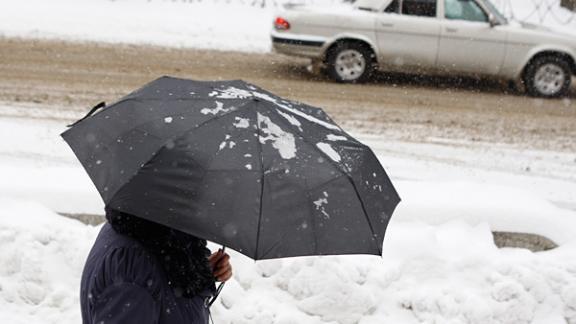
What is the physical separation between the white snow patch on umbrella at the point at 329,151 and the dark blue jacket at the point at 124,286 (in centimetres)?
64

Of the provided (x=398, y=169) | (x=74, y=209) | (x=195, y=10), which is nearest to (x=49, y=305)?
(x=74, y=209)

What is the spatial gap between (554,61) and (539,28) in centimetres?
58

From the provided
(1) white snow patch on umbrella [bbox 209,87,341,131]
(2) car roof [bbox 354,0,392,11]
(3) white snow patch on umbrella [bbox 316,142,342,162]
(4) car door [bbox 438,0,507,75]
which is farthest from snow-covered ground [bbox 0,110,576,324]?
(2) car roof [bbox 354,0,392,11]

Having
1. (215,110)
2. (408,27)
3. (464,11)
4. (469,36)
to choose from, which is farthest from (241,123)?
(464,11)

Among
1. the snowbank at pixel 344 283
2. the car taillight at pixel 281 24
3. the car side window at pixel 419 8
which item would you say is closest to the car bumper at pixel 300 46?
the car taillight at pixel 281 24

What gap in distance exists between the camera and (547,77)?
12.0 metres

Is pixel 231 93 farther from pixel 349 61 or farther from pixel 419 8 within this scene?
pixel 419 8

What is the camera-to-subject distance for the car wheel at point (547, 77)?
11.9 meters

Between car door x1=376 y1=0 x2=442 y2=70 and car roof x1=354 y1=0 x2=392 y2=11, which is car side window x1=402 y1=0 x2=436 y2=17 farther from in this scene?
car roof x1=354 y1=0 x2=392 y2=11

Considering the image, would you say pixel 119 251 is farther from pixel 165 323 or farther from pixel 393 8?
pixel 393 8

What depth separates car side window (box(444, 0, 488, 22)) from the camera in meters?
11.6

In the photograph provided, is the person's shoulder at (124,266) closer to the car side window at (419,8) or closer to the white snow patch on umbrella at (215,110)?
the white snow patch on umbrella at (215,110)

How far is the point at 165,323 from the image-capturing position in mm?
2346

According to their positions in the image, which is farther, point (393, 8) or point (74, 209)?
point (393, 8)
